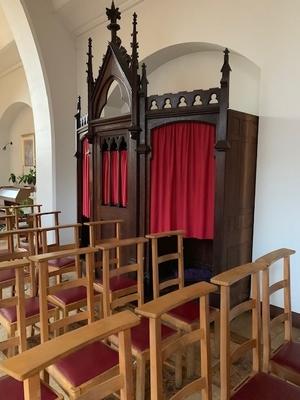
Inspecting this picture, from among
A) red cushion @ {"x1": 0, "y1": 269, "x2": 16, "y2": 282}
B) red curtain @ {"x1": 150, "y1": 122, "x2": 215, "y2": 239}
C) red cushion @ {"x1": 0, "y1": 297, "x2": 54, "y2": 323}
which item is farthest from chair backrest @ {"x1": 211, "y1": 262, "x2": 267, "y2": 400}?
red cushion @ {"x1": 0, "y1": 269, "x2": 16, "y2": 282}

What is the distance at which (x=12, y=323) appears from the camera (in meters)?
1.87

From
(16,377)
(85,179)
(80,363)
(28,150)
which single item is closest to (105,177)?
(85,179)

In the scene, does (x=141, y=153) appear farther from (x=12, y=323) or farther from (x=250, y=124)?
(x=12, y=323)

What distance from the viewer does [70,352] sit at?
33.9 inches

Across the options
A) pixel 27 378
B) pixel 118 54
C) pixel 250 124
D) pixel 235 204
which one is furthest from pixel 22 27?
pixel 27 378

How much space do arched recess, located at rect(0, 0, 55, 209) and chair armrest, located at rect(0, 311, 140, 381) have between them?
4189 millimetres

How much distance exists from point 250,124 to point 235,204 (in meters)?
0.75

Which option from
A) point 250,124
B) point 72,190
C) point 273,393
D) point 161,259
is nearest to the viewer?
point 273,393

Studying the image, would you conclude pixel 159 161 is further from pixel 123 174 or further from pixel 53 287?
pixel 53 287

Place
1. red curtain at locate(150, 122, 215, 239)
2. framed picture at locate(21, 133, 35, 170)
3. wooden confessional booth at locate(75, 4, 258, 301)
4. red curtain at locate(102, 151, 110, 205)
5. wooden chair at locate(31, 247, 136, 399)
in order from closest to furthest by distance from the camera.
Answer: wooden chair at locate(31, 247, 136, 399), wooden confessional booth at locate(75, 4, 258, 301), red curtain at locate(150, 122, 215, 239), red curtain at locate(102, 151, 110, 205), framed picture at locate(21, 133, 35, 170)

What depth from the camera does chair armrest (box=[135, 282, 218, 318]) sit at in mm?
1026

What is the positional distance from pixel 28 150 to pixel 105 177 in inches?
187

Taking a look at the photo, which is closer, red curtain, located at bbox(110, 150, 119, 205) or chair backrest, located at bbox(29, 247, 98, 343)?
chair backrest, located at bbox(29, 247, 98, 343)

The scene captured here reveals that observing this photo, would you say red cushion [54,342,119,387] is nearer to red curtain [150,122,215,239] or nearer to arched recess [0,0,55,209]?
red curtain [150,122,215,239]
